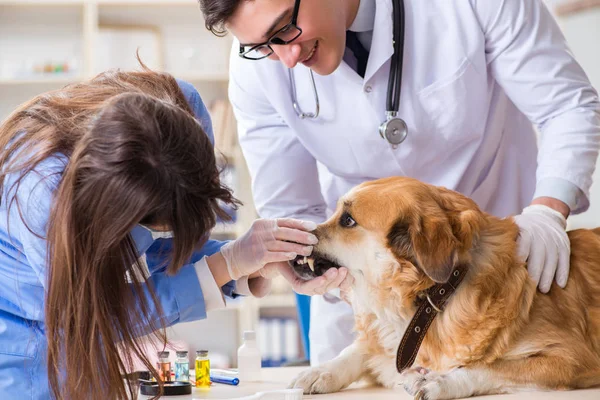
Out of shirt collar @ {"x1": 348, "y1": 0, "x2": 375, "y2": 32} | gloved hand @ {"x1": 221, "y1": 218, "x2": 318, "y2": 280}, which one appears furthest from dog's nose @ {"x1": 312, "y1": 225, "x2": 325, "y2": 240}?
shirt collar @ {"x1": 348, "y1": 0, "x2": 375, "y2": 32}

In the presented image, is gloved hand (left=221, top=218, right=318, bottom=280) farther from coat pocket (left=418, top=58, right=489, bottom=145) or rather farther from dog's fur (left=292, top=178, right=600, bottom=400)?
coat pocket (left=418, top=58, right=489, bottom=145)

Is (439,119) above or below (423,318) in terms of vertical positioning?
above

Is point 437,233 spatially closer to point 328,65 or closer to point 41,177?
point 328,65

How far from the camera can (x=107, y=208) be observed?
Result: 1.06m

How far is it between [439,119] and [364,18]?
1.08 ft

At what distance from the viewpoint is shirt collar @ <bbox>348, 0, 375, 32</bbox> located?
73.1 inches

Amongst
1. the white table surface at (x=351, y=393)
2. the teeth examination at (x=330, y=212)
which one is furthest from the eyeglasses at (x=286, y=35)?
the white table surface at (x=351, y=393)

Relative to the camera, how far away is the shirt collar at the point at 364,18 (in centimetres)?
186

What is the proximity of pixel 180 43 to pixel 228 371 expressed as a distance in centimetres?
321

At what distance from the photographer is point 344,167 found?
1.97 meters

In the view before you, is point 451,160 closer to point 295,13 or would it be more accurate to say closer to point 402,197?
point 402,197

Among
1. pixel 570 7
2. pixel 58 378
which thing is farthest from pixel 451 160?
pixel 570 7

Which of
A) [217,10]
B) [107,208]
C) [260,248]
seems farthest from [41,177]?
[217,10]

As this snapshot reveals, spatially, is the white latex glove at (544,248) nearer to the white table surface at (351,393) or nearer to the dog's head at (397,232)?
the dog's head at (397,232)
